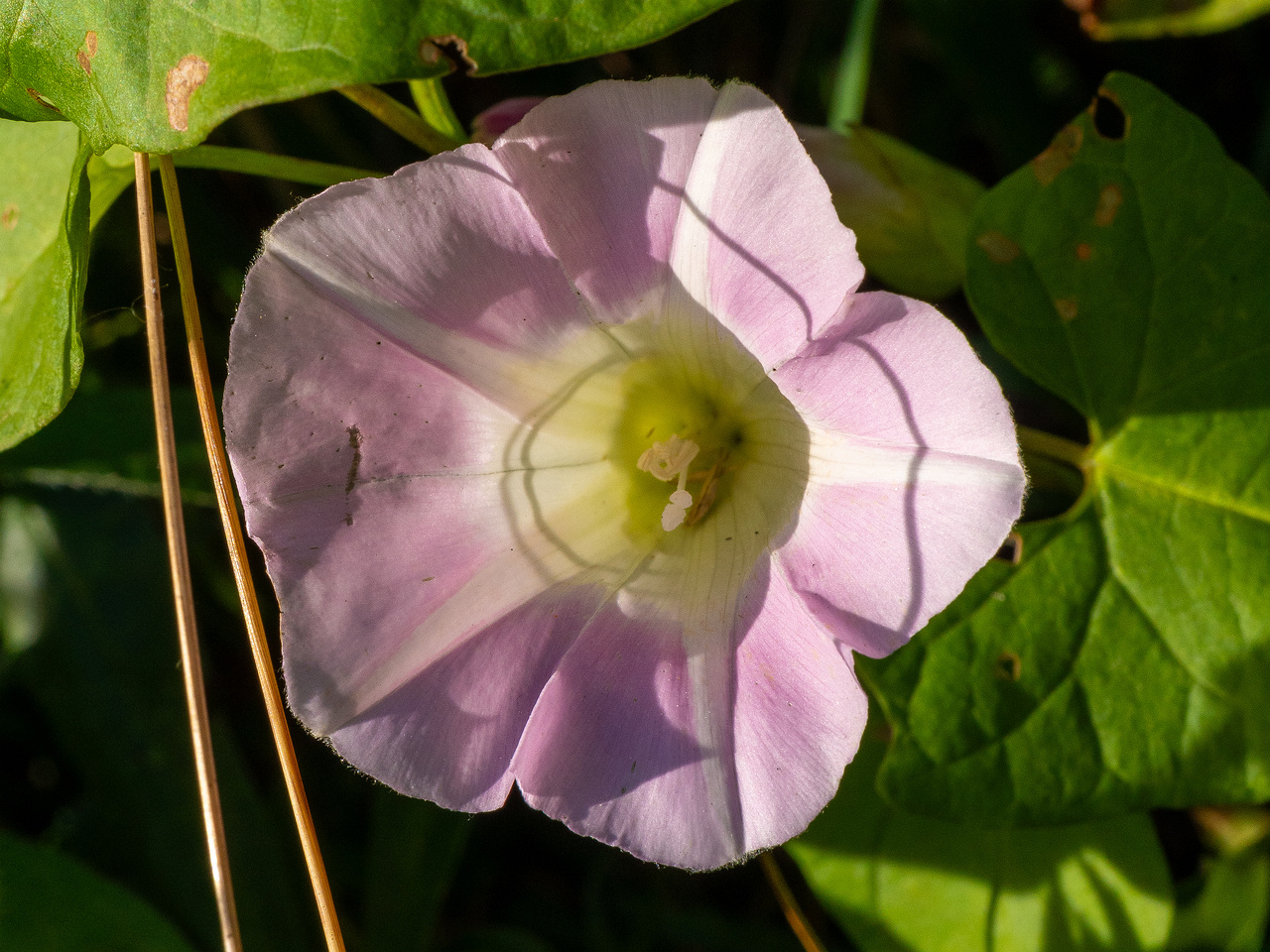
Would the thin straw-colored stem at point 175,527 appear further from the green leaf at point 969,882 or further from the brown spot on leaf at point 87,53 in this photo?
the green leaf at point 969,882

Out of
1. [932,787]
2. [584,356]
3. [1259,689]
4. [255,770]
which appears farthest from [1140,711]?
[255,770]

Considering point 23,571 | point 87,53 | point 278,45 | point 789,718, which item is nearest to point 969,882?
point 789,718

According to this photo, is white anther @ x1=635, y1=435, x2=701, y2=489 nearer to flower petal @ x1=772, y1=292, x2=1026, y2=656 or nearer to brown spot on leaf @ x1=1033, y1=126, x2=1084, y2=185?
flower petal @ x1=772, y1=292, x2=1026, y2=656

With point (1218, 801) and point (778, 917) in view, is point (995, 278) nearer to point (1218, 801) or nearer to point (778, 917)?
point (1218, 801)

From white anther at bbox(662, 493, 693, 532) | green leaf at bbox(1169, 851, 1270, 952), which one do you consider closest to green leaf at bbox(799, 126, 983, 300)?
white anther at bbox(662, 493, 693, 532)

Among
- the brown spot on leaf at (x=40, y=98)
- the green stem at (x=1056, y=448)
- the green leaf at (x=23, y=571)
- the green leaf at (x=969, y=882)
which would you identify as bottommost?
the green leaf at (x=23, y=571)

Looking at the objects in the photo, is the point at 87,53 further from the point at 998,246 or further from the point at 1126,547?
the point at 1126,547

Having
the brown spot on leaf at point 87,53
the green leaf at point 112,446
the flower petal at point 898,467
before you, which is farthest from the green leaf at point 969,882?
the brown spot on leaf at point 87,53
